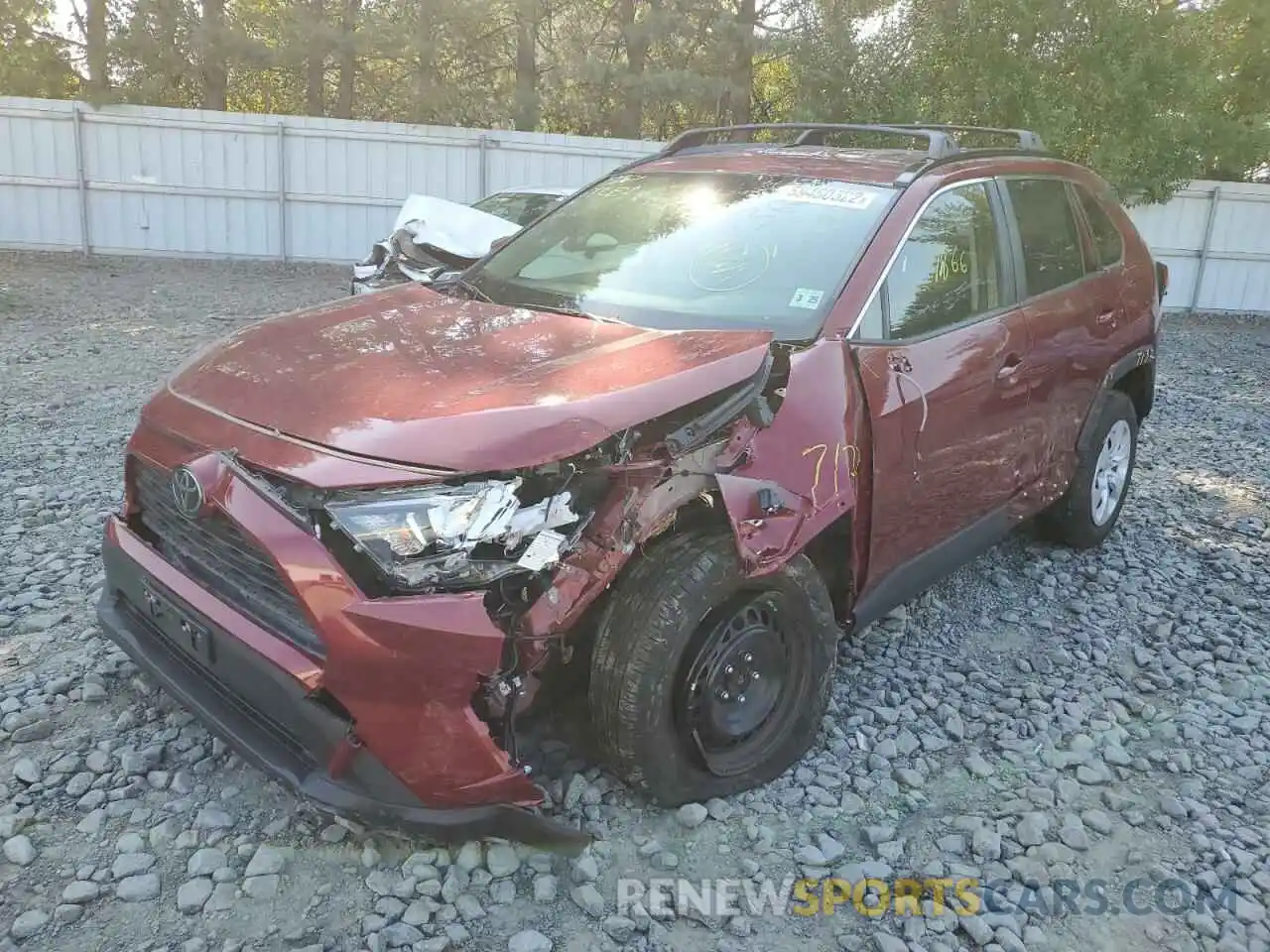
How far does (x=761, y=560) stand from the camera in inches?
106

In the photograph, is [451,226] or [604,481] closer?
[604,481]

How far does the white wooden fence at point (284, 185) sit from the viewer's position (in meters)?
14.2

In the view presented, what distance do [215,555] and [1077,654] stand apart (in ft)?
10.4

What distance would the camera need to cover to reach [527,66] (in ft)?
56.1

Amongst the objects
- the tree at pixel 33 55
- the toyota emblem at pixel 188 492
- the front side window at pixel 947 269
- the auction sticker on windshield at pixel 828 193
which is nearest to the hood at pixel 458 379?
the toyota emblem at pixel 188 492

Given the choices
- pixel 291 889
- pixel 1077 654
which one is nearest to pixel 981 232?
pixel 1077 654

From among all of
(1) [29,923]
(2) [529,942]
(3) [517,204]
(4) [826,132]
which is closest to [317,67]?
(3) [517,204]

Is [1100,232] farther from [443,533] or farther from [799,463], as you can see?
[443,533]

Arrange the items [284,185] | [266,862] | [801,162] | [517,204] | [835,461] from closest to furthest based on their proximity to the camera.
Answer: [266,862]
[835,461]
[801,162]
[517,204]
[284,185]

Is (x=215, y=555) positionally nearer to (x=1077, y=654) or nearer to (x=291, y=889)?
(x=291, y=889)

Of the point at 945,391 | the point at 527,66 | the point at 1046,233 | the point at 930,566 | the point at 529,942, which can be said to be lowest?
the point at 529,942

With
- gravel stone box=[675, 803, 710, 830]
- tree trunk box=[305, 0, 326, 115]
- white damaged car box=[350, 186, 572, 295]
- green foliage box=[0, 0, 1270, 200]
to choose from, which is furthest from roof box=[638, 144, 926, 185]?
tree trunk box=[305, 0, 326, 115]

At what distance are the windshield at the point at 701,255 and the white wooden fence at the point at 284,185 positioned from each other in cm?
1158

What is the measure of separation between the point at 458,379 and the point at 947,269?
6.16 feet
